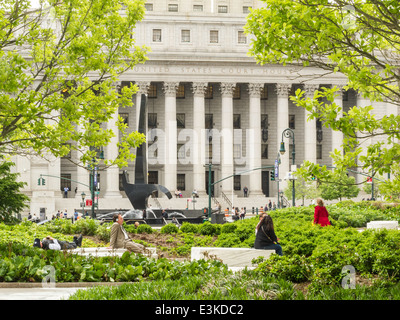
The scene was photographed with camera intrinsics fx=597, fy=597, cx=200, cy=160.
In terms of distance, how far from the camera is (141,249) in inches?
773

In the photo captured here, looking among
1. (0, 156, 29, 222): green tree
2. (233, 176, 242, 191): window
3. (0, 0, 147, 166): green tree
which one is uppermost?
(0, 0, 147, 166): green tree

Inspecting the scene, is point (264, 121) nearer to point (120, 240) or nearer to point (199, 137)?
point (199, 137)

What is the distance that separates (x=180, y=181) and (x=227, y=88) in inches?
604

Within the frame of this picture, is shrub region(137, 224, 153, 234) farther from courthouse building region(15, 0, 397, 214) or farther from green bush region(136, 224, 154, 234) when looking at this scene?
courthouse building region(15, 0, 397, 214)

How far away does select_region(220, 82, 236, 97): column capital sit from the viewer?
8119 centimetres

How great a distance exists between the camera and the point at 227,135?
80188mm

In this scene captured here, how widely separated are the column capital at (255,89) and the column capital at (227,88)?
91.0 inches

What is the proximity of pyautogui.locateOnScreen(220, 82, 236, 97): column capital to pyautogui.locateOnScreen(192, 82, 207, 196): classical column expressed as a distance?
7.89ft

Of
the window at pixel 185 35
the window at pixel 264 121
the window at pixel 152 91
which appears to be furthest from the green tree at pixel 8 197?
the window at pixel 264 121

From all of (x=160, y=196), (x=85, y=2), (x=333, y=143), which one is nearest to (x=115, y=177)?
(x=160, y=196)

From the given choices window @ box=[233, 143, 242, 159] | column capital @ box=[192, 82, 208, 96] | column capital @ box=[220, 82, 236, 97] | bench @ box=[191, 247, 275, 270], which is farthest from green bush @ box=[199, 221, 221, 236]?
window @ box=[233, 143, 242, 159]

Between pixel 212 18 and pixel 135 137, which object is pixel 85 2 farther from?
pixel 212 18

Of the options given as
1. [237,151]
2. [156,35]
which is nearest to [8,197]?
[156,35]
